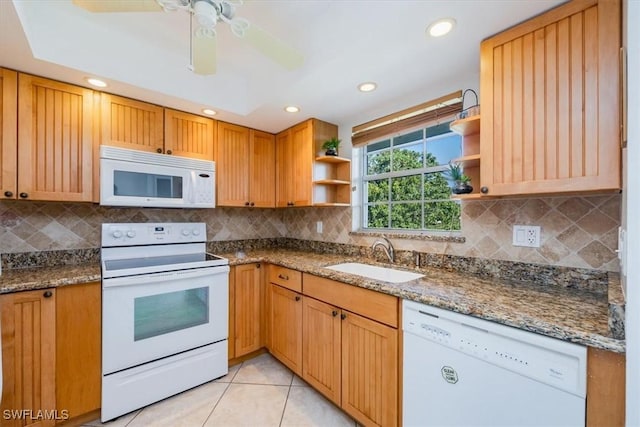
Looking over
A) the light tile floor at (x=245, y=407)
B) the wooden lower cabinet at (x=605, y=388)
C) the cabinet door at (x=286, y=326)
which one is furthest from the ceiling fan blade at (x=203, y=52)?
the light tile floor at (x=245, y=407)

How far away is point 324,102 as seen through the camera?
2094 mm

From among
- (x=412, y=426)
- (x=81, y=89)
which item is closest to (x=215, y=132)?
(x=81, y=89)

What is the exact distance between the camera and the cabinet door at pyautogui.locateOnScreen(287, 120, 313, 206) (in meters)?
2.45

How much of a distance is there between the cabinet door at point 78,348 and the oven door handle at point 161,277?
3.5 inches

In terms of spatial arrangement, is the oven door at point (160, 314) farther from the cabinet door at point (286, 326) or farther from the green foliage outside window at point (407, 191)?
the green foliage outside window at point (407, 191)

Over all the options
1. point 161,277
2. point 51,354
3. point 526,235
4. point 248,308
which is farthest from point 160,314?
point 526,235

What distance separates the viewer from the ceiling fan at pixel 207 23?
105cm

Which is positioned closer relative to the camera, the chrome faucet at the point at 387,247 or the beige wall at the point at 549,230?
the beige wall at the point at 549,230

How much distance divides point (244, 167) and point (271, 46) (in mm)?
1504

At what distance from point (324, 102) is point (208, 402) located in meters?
2.30

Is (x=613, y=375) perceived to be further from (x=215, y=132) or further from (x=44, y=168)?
(x=44, y=168)

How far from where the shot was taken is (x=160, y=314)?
6.05ft

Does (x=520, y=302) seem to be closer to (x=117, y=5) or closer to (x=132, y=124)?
(x=117, y=5)
